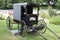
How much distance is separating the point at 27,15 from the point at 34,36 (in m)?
1.17

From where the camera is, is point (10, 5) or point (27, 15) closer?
point (27, 15)

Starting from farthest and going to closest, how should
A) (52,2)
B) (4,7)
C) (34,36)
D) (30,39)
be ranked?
(52,2), (4,7), (34,36), (30,39)

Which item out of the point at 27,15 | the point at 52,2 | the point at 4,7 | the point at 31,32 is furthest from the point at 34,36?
the point at 52,2

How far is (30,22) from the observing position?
9.04m

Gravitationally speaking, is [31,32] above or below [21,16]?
below

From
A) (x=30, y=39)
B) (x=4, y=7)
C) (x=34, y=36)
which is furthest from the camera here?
(x=4, y=7)

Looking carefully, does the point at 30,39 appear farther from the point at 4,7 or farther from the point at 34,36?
the point at 4,7

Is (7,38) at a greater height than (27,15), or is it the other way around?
(27,15)

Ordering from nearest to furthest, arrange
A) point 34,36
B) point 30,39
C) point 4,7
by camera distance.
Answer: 1. point 30,39
2. point 34,36
3. point 4,7

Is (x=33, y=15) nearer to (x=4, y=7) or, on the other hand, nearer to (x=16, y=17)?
(x=16, y=17)

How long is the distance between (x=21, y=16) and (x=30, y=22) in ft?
1.88

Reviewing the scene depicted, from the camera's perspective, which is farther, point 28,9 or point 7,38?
point 28,9

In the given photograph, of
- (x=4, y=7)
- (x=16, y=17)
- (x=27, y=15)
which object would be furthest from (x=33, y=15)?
(x=4, y=7)

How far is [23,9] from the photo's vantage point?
9383 millimetres
